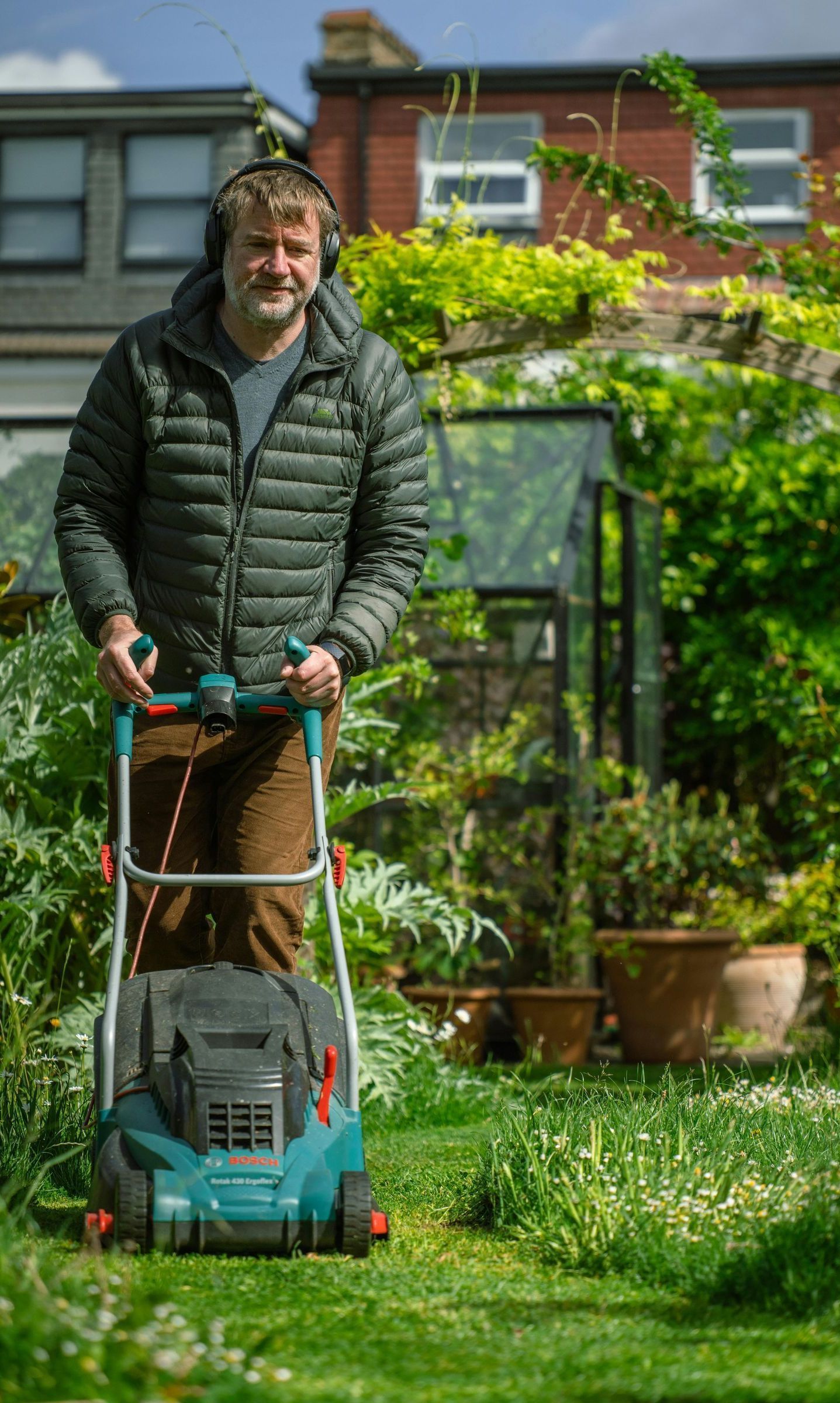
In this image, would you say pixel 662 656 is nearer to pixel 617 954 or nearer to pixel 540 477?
pixel 540 477

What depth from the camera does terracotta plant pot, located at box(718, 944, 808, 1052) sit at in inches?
270

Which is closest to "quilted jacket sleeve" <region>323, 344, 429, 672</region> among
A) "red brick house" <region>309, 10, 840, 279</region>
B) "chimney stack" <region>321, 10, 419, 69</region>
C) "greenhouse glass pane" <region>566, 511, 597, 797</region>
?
"greenhouse glass pane" <region>566, 511, 597, 797</region>

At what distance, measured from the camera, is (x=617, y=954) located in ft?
20.8

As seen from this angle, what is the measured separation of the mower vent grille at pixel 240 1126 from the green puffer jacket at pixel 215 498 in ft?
3.23

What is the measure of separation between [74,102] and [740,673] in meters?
10.9

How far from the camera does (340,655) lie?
3131mm

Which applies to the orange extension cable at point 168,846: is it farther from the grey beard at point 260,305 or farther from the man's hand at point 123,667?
the grey beard at point 260,305

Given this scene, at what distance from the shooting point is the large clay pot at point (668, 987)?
635 centimetres

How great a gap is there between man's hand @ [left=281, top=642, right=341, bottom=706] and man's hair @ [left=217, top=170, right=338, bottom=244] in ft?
2.87

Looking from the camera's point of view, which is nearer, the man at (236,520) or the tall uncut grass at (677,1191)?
the tall uncut grass at (677,1191)

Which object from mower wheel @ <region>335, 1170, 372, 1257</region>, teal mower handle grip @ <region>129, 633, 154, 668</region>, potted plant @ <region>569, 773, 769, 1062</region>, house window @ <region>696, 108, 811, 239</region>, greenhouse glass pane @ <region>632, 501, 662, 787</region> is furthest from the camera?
house window @ <region>696, 108, 811, 239</region>

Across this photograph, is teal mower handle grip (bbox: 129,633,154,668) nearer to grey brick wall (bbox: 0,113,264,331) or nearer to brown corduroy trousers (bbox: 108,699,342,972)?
brown corduroy trousers (bbox: 108,699,342,972)

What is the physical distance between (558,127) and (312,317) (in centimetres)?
1196

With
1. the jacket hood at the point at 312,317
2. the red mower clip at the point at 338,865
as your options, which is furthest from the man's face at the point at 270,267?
the red mower clip at the point at 338,865
